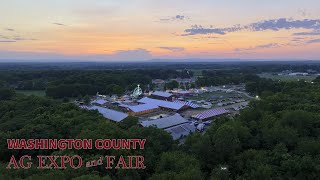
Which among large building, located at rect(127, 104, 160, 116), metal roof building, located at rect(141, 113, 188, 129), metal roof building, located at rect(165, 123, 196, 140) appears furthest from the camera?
large building, located at rect(127, 104, 160, 116)

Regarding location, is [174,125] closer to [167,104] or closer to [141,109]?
[141,109]

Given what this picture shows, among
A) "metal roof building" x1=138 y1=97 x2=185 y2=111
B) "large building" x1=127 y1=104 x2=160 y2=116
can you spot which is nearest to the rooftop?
"large building" x1=127 y1=104 x2=160 y2=116

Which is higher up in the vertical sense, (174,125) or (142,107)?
(142,107)

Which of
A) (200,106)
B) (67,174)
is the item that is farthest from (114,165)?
(200,106)

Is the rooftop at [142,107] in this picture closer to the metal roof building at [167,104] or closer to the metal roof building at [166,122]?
the metal roof building at [167,104]

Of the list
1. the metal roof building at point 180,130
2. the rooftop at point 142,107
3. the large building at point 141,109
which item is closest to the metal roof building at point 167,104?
the large building at point 141,109

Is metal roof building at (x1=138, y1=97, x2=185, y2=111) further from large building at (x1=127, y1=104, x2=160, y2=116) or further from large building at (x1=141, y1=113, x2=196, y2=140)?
large building at (x1=141, y1=113, x2=196, y2=140)

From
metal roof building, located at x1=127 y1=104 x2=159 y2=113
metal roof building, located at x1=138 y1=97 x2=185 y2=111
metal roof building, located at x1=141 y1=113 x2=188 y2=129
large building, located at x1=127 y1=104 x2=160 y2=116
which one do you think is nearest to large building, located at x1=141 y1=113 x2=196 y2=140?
metal roof building, located at x1=141 y1=113 x2=188 y2=129

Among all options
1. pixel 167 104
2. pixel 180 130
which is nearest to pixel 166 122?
pixel 180 130

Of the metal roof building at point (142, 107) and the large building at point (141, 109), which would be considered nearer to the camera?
the large building at point (141, 109)

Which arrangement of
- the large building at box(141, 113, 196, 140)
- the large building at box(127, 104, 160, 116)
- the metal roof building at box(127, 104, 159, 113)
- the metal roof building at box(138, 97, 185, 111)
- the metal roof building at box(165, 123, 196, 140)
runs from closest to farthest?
the metal roof building at box(165, 123, 196, 140) → the large building at box(141, 113, 196, 140) → the large building at box(127, 104, 160, 116) → the metal roof building at box(127, 104, 159, 113) → the metal roof building at box(138, 97, 185, 111)

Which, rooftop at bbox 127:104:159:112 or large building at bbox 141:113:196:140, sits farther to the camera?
rooftop at bbox 127:104:159:112
